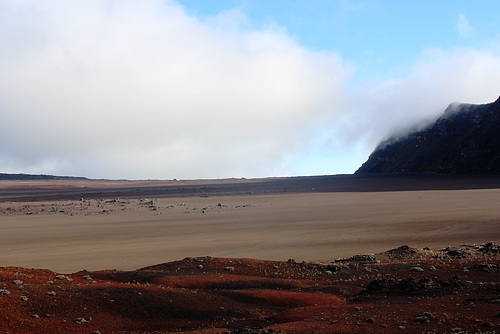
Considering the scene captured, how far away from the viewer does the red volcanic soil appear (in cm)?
1245

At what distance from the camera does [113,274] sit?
789 inches

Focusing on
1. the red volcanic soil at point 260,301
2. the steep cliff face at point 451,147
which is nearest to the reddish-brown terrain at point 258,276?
the red volcanic soil at point 260,301

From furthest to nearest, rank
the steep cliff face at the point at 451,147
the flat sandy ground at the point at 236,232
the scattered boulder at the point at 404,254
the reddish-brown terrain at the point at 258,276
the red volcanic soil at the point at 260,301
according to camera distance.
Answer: the steep cliff face at the point at 451,147 < the flat sandy ground at the point at 236,232 < the scattered boulder at the point at 404,254 < the reddish-brown terrain at the point at 258,276 < the red volcanic soil at the point at 260,301

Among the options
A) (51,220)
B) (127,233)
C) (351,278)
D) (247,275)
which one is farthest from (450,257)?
(51,220)

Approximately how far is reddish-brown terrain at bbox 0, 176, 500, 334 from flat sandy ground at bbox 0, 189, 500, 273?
133mm

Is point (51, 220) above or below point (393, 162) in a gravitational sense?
below

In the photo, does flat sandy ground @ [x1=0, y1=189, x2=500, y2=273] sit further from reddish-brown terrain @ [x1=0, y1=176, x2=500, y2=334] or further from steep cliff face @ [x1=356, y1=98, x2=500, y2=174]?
steep cliff face @ [x1=356, y1=98, x2=500, y2=174]

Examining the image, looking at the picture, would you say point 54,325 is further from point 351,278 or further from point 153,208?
point 153,208

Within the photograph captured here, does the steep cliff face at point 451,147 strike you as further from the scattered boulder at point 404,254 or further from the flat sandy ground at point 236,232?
the scattered boulder at point 404,254

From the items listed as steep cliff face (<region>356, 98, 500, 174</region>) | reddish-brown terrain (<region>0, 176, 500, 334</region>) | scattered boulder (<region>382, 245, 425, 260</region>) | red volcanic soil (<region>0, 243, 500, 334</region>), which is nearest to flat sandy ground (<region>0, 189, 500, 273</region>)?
reddish-brown terrain (<region>0, 176, 500, 334</region>)

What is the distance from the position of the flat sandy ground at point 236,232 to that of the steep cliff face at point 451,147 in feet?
196

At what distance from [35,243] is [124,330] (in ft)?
76.9

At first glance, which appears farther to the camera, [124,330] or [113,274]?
[113,274]

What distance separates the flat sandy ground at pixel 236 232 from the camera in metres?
28.4
